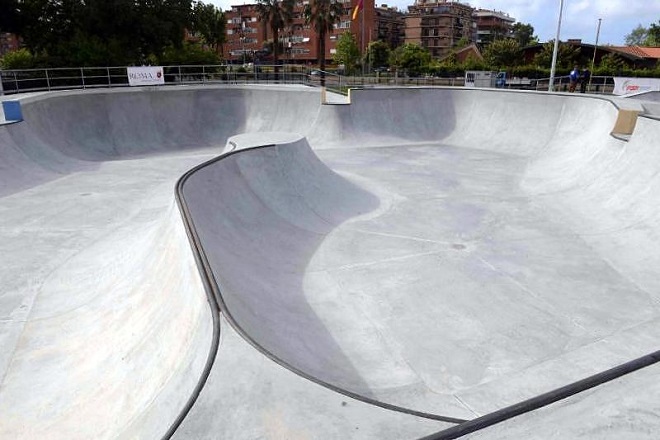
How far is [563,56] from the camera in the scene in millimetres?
48531

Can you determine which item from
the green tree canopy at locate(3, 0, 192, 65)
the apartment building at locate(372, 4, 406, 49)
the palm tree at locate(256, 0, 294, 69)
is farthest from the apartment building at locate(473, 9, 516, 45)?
the green tree canopy at locate(3, 0, 192, 65)

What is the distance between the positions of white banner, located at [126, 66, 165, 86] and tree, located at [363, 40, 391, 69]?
4852cm

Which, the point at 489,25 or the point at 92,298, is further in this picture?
the point at 489,25

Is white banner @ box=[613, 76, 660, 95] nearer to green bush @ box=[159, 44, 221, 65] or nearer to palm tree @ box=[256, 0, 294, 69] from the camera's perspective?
green bush @ box=[159, 44, 221, 65]

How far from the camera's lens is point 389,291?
7457mm

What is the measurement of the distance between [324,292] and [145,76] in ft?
68.7

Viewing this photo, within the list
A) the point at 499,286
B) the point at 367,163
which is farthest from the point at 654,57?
the point at 499,286

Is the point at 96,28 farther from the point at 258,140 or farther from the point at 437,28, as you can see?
the point at 437,28

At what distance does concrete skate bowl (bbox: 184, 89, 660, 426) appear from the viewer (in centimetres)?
551

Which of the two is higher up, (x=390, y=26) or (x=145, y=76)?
(x=390, y=26)

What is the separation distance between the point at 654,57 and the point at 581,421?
230ft

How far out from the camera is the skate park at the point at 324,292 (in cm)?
348

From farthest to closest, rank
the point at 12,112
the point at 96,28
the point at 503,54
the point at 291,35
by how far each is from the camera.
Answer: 1. the point at 291,35
2. the point at 503,54
3. the point at 96,28
4. the point at 12,112

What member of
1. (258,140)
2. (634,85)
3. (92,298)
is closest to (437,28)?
(634,85)
